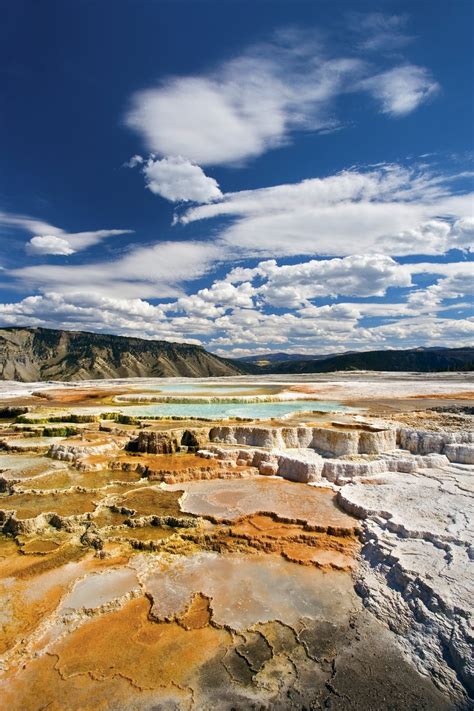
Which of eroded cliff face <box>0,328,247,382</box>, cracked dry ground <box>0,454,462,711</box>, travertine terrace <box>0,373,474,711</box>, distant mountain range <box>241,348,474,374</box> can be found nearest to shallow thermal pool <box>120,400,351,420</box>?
travertine terrace <box>0,373,474,711</box>

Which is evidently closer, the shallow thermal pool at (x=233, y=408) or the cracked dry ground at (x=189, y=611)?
the cracked dry ground at (x=189, y=611)

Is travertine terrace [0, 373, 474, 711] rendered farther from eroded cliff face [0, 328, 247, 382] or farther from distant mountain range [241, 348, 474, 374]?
distant mountain range [241, 348, 474, 374]

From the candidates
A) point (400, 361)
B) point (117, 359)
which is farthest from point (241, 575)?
point (400, 361)

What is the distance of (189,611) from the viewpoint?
6.04 metres

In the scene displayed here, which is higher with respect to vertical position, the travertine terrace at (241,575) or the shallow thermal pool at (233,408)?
the shallow thermal pool at (233,408)

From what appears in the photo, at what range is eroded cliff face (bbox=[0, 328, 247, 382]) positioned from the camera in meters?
116

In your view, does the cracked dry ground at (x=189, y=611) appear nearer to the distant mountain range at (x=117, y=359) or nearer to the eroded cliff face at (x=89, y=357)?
the eroded cliff face at (x=89, y=357)

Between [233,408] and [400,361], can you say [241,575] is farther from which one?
[400,361]

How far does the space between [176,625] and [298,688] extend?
1881 mm

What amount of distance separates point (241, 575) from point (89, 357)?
126657 mm

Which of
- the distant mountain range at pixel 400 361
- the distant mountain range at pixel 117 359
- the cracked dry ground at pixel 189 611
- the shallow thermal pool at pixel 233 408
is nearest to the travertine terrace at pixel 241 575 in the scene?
the cracked dry ground at pixel 189 611

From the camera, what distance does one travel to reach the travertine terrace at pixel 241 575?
4855 millimetres

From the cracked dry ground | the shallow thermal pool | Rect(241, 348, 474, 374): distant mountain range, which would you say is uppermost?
Rect(241, 348, 474, 374): distant mountain range

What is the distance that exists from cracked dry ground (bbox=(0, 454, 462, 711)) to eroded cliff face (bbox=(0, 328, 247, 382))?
355 ft
